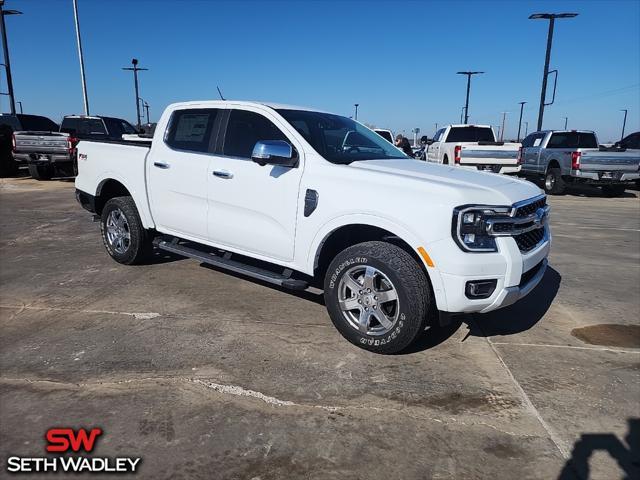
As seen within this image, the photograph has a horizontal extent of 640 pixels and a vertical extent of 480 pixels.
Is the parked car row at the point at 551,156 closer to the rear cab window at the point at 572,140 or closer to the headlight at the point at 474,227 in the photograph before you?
the rear cab window at the point at 572,140

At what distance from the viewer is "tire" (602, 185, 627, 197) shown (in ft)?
50.5

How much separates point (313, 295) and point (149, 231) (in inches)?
84.4

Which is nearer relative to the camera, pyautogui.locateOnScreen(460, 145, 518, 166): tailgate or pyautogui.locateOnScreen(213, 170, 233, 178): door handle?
pyautogui.locateOnScreen(213, 170, 233, 178): door handle

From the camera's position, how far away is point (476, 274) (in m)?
3.19

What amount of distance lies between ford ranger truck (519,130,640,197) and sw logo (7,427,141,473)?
13857 millimetres

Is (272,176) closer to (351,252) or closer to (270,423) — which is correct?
(351,252)

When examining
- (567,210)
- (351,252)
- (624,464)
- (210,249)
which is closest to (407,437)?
(624,464)

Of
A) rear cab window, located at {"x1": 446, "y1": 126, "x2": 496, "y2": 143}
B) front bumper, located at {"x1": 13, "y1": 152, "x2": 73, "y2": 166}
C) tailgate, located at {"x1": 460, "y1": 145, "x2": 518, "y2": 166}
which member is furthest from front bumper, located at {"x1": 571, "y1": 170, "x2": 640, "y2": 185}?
front bumper, located at {"x1": 13, "y1": 152, "x2": 73, "y2": 166}

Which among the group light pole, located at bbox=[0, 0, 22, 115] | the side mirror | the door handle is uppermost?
light pole, located at bbox=[0, 0, 22, 115]

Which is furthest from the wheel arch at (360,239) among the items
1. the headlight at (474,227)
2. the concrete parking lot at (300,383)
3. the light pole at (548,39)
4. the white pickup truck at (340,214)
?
the light pole at (548,39)

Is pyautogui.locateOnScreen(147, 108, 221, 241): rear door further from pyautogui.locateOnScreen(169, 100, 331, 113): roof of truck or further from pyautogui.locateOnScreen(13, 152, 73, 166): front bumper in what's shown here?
pyautogui.locateOnScreen(13, 152, 73, 166): front bumper

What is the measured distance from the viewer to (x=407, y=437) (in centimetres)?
265

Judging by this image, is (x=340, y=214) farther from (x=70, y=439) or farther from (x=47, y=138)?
(x=47, y=138)

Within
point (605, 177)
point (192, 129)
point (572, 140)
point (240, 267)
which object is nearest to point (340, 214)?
point (240, 267)
